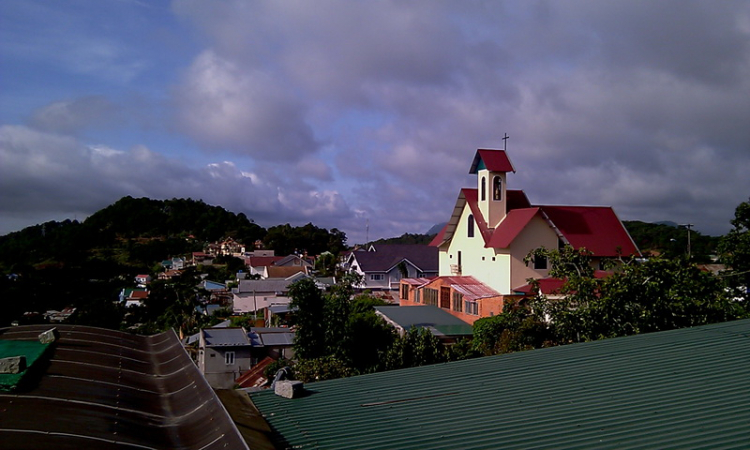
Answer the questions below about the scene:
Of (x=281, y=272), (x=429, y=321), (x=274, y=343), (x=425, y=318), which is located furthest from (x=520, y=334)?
(x=281, y=272)

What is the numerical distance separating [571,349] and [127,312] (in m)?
36.8

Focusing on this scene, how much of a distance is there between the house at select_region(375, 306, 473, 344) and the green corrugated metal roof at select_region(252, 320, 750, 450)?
15.0 m

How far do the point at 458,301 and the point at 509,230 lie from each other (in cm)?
436

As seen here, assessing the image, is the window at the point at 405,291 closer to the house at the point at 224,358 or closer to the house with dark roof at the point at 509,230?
the house with dark roof at the point at 509,230

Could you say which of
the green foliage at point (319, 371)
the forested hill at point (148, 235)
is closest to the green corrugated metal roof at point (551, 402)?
the green foliage at point (319, 371)

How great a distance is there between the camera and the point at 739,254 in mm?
19672

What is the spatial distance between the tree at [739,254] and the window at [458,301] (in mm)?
11863

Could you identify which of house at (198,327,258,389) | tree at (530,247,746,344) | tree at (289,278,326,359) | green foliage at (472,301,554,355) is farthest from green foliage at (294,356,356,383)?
house at (198,327,258,389)

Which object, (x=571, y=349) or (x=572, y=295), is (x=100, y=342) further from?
(x=572, y=295)

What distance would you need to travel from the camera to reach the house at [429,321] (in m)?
24.9

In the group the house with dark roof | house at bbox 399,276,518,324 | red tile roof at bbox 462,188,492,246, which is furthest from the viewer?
red tile roof at bbox 462,188,492,246

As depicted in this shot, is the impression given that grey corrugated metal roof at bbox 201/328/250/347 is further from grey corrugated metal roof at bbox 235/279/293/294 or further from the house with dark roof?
grey corrugated metal roof at bbox 235/279/293/294

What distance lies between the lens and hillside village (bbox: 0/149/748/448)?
14398 mm

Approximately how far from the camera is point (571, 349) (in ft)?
31.9
